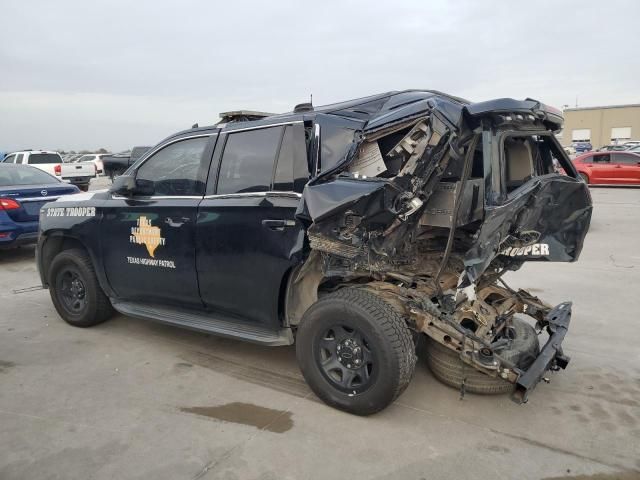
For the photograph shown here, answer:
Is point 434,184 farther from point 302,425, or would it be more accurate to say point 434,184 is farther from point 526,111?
point 302,425

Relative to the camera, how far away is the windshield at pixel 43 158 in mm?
18703

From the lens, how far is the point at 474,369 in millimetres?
3504

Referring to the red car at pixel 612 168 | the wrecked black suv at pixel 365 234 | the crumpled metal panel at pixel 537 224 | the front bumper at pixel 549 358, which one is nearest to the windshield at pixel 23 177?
the wrecked black suv at pixel 365 234

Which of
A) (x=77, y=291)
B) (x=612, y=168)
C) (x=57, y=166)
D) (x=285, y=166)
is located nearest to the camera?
(x=285, y=166)

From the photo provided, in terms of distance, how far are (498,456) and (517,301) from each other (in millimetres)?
1491

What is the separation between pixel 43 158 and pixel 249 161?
18431 mm

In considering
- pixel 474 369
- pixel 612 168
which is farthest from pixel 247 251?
pixel 612 168

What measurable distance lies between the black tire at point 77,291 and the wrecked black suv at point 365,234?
56 cm

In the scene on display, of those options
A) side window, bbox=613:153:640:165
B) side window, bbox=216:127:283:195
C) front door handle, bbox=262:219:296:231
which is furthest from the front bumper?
side window, bbox=613:153:640:165

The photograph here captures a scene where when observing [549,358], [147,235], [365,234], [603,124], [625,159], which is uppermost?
[603,124]

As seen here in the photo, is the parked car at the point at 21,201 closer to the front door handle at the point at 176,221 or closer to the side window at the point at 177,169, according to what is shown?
the side window at the point at 177,169

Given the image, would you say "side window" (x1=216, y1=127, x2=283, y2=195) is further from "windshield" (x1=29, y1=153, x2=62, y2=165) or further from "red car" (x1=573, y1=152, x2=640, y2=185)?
"red car" (x1=573, y1=152, x2=640, y2=185)

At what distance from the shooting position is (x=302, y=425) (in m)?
3.27

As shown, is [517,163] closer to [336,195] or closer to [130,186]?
[336,195]
